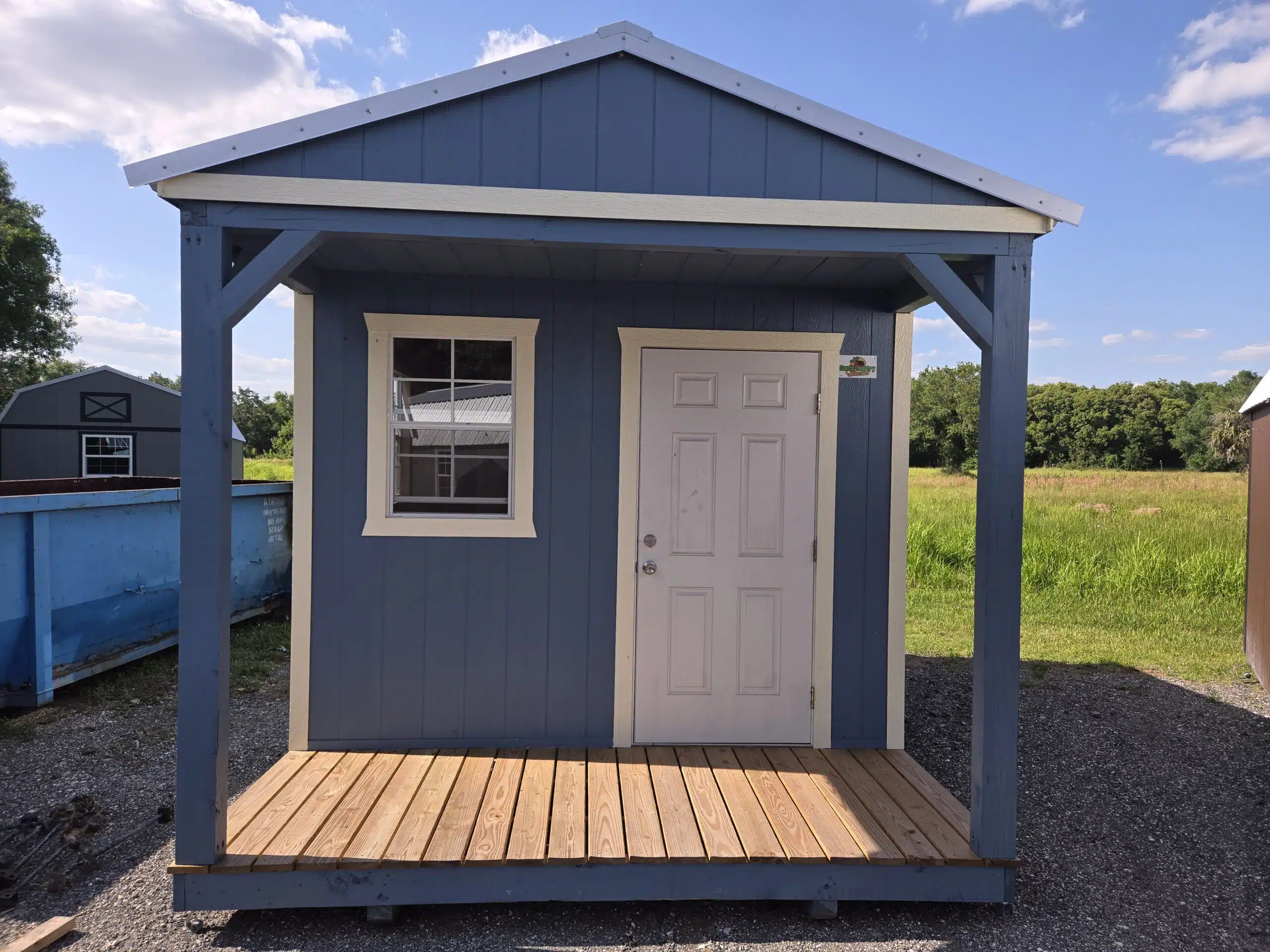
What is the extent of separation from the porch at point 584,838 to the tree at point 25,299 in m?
30.6

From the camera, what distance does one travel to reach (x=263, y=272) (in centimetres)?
266

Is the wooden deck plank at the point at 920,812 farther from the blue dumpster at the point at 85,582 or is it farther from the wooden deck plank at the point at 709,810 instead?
Answer: the blue dumpster at the point at 85,582

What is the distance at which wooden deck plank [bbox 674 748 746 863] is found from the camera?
2805mm

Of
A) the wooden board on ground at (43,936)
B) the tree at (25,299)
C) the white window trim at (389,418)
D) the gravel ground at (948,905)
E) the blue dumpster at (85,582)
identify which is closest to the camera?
the wooden board on ground at (43,936)

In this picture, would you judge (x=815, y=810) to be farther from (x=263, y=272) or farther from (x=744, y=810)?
→ (x=263, y=272)

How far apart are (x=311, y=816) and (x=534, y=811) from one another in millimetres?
887

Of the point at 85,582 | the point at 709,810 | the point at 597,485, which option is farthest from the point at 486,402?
the point at 85,582

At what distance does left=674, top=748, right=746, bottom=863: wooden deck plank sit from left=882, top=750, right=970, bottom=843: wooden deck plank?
2.97ft

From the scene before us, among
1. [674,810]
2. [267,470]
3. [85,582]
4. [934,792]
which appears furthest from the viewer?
[267,470]

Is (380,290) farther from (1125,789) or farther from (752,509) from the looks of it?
(1125,789)

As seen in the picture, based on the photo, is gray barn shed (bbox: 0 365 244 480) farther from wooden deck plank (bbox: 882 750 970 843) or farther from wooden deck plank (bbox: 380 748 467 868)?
wooden deck plank (bbox: 882 750 970 843)

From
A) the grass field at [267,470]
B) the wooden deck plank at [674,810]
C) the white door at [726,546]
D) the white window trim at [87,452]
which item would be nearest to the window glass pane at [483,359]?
the white door at [726,546]

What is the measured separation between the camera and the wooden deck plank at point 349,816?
271 centimetres

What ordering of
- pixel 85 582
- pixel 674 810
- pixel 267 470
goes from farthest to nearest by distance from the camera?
1. pixel 267 470
2. pixel 85 582
3. pixel 674 810
